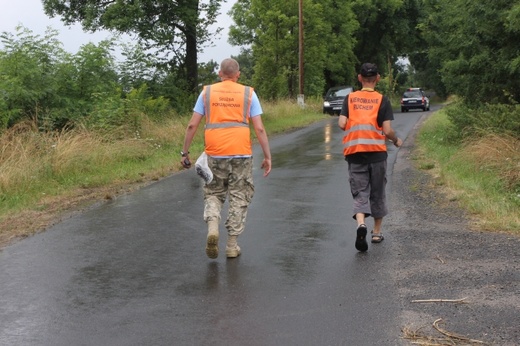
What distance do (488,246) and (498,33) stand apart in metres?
9.23

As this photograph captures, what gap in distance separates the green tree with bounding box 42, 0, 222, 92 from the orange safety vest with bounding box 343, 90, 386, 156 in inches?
876

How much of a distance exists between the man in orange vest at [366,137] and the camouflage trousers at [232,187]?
1.10m

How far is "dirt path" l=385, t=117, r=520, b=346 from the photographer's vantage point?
4661mm

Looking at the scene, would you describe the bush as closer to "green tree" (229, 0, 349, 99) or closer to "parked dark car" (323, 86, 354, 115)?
"parked dark car" (323, 86, 354, 115)

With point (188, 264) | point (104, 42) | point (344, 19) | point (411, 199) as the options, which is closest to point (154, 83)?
point (104, 42)

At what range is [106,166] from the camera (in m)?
14.0

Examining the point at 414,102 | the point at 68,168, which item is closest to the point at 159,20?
the point at 68,168

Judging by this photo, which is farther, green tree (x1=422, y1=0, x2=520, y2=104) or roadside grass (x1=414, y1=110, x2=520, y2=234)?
green tree (x1=422, y1=0, x2=520, y2=104)

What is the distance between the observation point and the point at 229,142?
22.1ft

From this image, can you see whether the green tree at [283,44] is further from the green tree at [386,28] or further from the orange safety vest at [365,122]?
the orange safety vest at [365,122]

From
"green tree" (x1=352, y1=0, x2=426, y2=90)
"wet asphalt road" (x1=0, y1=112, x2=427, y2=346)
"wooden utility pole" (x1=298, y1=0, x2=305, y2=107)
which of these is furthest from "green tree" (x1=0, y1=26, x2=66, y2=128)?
"green tree" (x1=352, y1=0, x2=426, y2=90)

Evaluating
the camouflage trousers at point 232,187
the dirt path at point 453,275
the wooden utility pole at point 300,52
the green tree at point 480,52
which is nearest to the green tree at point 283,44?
the wooden utility pole at point 300,52

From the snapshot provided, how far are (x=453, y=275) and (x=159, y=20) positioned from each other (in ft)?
82.4

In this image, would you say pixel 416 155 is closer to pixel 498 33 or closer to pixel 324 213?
pixel 498 33
